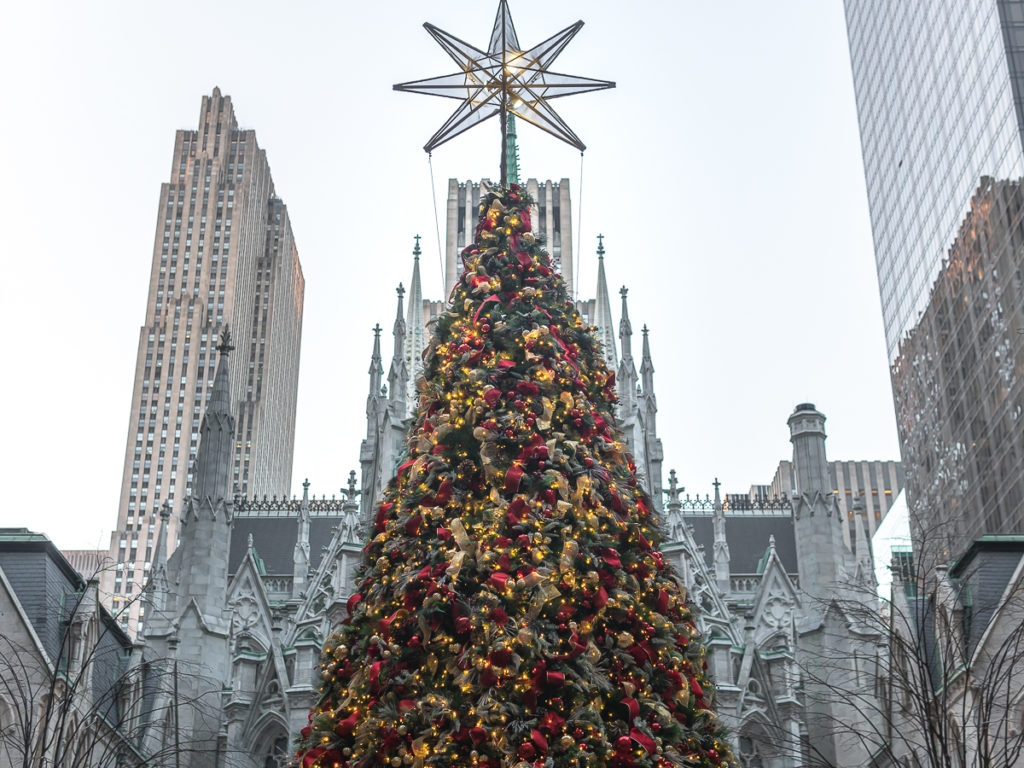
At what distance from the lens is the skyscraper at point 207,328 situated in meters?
130

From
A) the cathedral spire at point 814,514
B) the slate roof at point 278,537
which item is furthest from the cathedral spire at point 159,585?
the cathedral spire at point 814,514

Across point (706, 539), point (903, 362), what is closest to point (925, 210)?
point (903, 362)

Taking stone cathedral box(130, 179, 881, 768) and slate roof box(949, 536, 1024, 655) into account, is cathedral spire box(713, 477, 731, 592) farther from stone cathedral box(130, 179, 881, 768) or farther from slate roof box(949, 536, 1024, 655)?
Result: slate roof box(949, 536, 1024, 655)

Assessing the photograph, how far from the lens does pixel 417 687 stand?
15.7 meters

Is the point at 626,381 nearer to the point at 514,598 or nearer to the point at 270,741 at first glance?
the point at 270,741

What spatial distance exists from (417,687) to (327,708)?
1.70 m

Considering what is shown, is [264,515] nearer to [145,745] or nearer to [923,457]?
[145,745]

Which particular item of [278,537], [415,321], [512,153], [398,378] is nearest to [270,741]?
[398,378]

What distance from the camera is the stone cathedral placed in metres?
33.1

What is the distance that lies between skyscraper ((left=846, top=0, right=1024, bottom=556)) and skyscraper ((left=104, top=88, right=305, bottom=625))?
7250cm

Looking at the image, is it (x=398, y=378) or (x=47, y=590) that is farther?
(x=398, y=378)

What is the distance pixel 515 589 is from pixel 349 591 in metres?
20.0

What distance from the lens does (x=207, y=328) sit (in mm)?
137500

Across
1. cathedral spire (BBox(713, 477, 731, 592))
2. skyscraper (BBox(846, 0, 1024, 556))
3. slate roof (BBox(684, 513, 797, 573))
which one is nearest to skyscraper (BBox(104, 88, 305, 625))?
skyscraper (BBox(846, 0, 1024, 556))
